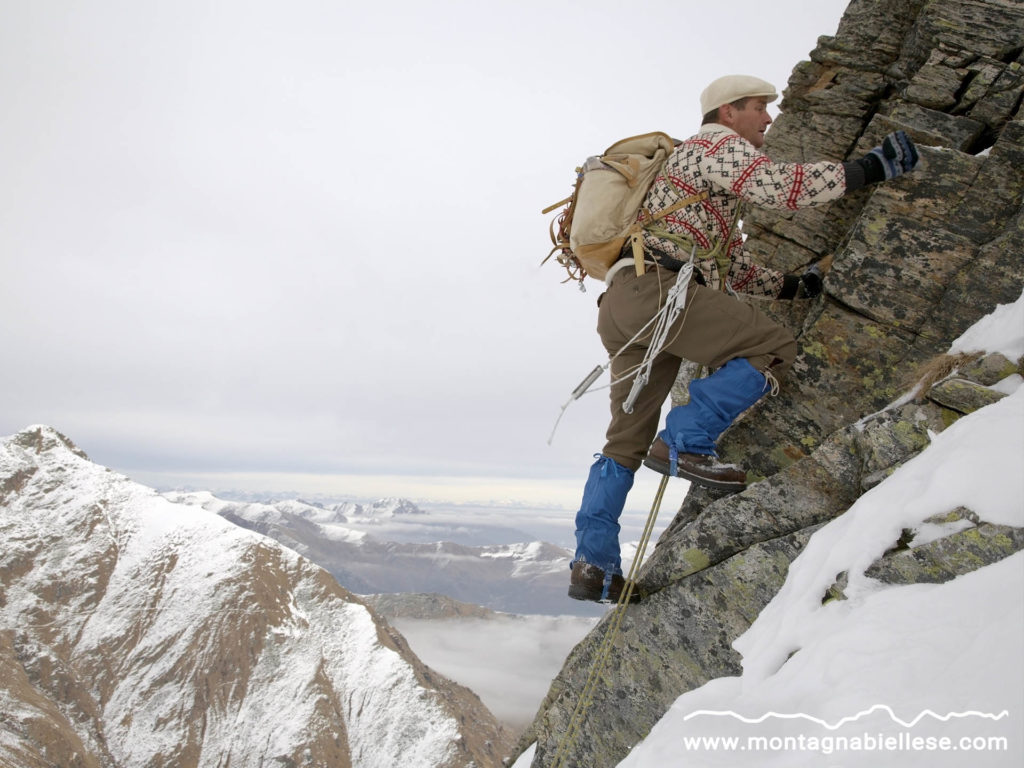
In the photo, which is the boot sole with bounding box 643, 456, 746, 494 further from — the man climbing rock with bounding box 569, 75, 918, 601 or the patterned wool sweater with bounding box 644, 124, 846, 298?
the patterned wool sweater with bounding box 644, 124, 846, 298

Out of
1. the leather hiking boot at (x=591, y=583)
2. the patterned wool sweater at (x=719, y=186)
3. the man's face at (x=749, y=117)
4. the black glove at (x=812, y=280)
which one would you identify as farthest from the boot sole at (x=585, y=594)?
the man's face at (x=749, y=117)

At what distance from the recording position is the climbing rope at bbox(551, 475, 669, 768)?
7.74m

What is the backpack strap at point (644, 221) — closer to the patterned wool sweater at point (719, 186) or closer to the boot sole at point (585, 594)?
the patterned wool sweater at point (719, 186)

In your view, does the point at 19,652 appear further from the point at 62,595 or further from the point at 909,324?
the point at 909,324

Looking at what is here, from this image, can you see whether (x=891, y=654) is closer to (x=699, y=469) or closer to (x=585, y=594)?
(x=699, y=469)

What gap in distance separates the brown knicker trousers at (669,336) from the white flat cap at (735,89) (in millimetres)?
2119

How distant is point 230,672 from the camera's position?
544ft

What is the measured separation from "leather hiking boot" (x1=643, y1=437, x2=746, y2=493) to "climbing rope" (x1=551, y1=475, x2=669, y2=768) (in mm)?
385

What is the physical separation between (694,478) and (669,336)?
171cm

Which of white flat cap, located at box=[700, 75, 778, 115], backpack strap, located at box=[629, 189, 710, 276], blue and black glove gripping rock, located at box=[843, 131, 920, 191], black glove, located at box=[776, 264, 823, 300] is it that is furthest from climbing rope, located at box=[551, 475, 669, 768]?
white flat cap, located at box=[700, 75, 778, 115]

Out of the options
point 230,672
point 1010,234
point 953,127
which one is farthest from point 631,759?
point 230,672

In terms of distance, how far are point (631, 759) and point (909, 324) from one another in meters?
6.43

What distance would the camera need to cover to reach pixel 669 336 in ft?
24.3

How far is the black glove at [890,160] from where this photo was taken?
6.65m
